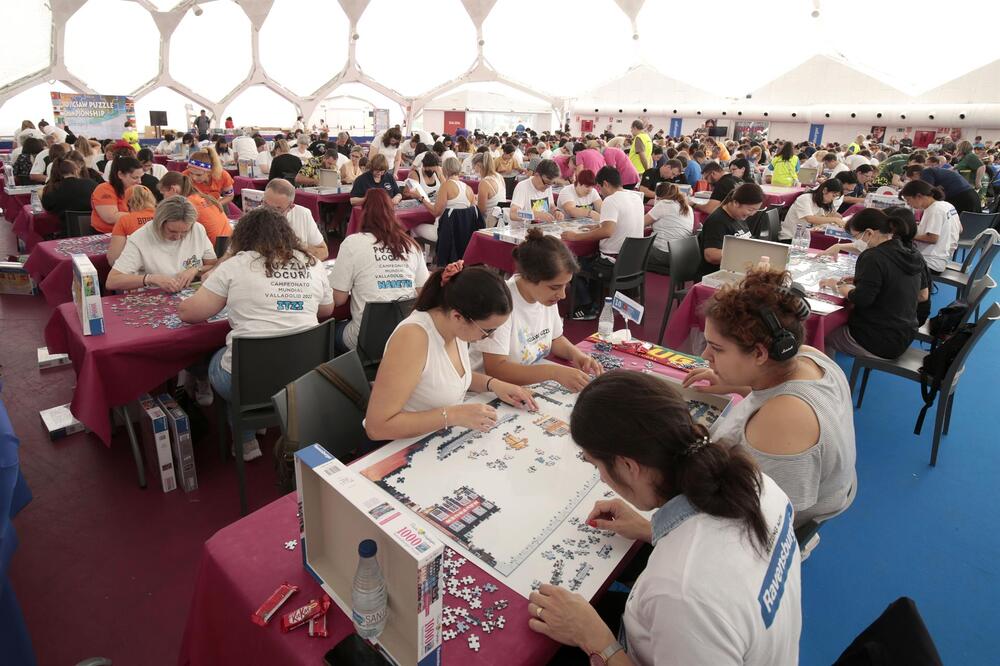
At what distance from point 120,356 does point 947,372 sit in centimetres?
450

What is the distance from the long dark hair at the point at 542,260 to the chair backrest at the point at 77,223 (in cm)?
525

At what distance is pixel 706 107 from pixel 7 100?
31.1 meters

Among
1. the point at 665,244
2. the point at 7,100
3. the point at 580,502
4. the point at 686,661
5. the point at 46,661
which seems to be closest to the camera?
the point at 686,661

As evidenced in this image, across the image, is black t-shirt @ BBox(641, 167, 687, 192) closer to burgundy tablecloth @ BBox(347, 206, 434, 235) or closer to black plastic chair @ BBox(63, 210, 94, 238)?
burgundy tablecloth @ BBox(347, 206, 434, 235)

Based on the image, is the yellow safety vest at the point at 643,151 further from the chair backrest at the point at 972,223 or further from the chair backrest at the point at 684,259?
the chair backrest at the point at 684,259

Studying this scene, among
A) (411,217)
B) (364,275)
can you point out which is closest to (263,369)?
(364,275)

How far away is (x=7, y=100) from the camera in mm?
25484

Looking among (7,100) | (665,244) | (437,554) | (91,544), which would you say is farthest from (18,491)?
(7,100)

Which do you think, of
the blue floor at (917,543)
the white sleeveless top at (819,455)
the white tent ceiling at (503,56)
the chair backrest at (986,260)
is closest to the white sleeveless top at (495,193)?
the blue floor at (917,543)

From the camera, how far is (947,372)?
11.2 feet

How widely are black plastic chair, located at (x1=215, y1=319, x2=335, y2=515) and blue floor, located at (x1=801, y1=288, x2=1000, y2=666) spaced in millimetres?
2479

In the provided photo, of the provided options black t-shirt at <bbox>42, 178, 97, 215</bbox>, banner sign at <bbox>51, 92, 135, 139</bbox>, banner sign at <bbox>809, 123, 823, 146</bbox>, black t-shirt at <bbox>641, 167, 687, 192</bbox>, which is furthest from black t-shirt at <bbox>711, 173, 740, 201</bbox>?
banner sign at <bbox>809, 123, 823, 146</bbox>

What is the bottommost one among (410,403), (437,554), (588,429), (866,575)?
(866,575)

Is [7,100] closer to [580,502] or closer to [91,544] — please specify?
[91,544]
